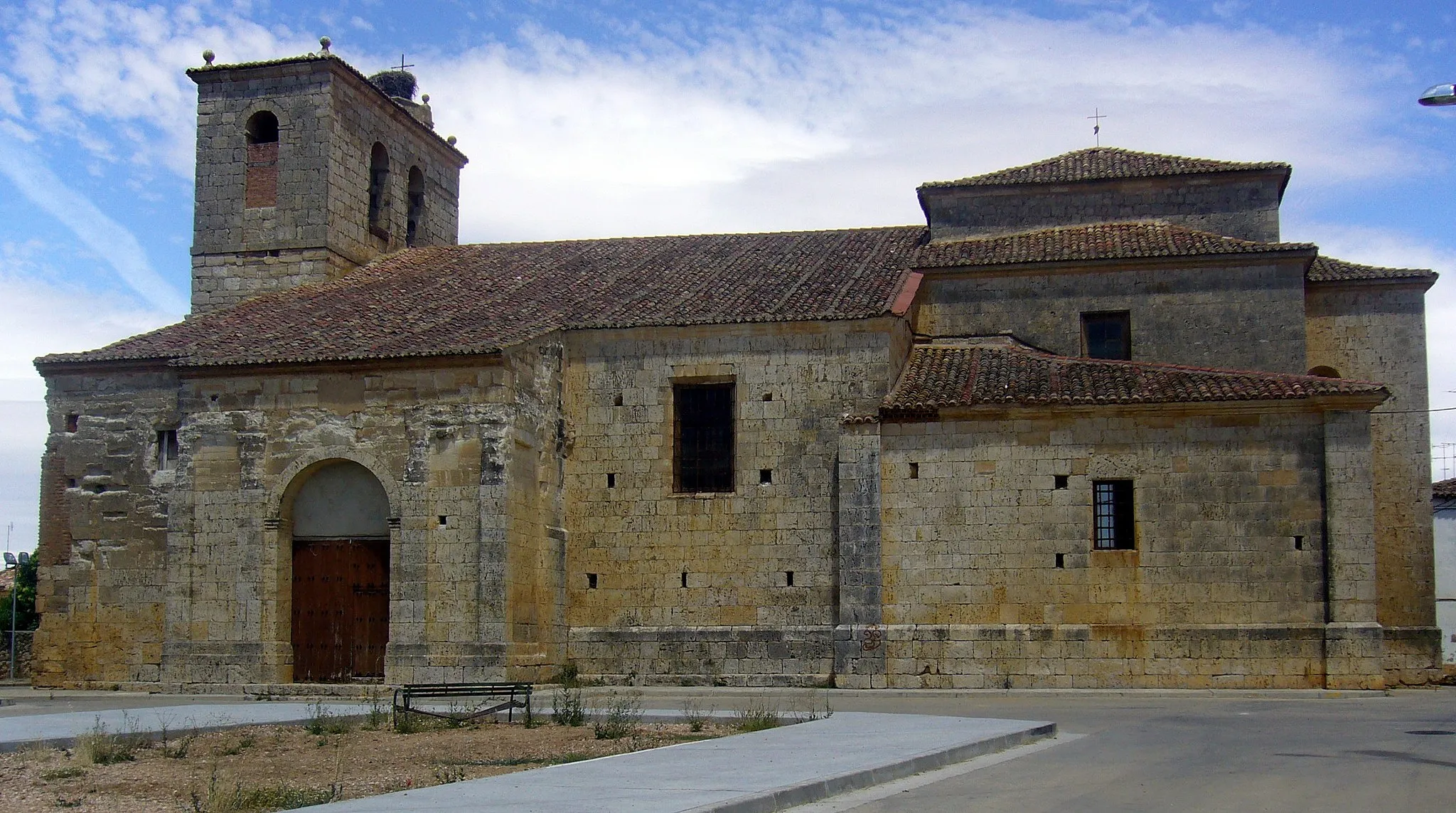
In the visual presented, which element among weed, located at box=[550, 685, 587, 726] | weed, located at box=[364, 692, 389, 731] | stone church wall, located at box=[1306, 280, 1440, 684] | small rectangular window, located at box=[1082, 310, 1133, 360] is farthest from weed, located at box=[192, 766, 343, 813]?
stone church wall, located at box=[1306, 280, 1440, 684]

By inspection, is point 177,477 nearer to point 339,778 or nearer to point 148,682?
point 148,682

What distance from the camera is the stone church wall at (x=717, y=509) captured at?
24.9 meters

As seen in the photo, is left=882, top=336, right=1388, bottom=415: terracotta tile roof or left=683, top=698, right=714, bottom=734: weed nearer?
left=683, top=698, right=714, bottom=734: weed

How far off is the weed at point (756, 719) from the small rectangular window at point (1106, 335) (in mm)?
11974

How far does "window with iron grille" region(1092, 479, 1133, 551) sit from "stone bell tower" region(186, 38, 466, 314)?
15723mm

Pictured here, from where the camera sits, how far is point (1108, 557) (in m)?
23.8

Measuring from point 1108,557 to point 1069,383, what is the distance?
2.92 metres

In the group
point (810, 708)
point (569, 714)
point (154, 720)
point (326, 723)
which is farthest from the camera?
point (810, 708)

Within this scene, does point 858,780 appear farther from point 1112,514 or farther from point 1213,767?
point 1112,514

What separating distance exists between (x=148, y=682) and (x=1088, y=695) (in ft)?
50.5

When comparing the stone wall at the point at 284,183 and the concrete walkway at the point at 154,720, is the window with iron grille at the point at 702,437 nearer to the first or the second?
the concrete walkway at the point at 154,720

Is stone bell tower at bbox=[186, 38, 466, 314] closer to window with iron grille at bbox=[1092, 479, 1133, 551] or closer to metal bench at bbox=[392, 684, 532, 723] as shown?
metal bench at bbox=[392, 684, 532, 723]

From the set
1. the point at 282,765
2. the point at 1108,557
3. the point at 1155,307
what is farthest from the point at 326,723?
the point at 1155,307

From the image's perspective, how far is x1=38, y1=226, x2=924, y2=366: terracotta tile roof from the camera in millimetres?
25219
